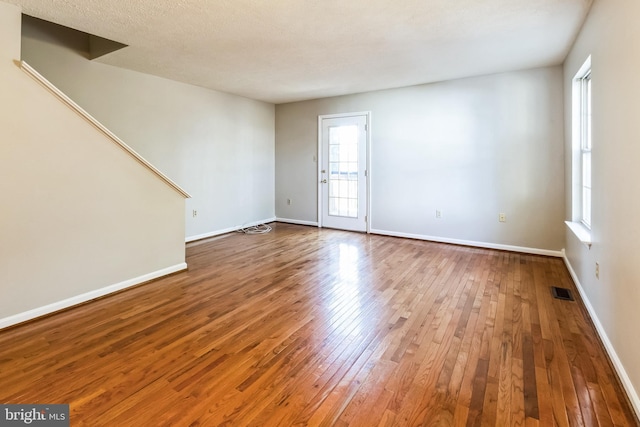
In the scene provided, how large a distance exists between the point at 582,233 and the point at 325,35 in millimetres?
2892

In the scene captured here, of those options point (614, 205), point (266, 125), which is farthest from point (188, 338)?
point (266, 125)

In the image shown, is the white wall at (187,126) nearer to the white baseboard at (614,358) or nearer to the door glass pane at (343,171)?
the door glass pane at (343,171)

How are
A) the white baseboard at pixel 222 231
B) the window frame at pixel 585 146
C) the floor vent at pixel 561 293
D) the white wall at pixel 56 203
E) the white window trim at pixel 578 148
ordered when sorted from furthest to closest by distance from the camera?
the white baseboard at pixel 222 231, the white window trim at pixel 578 148, the window frame at pixel 585 146, the floor vent at pixel 561 293, the white wall at pixel 56 203

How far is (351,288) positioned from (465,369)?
1.40 m

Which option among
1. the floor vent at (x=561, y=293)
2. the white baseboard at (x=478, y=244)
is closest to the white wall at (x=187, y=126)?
the white baseboard at (x=478, y=244)

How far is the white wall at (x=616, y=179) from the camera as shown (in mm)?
1643

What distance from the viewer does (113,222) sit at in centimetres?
299

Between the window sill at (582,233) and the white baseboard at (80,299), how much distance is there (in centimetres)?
380

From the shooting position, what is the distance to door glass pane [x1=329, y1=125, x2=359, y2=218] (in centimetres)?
584

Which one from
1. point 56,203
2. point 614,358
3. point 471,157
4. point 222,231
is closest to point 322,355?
point 614,358

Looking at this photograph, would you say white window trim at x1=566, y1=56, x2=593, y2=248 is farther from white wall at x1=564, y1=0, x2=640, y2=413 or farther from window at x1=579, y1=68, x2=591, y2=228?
white wall at x1=564, y1=0, x2=640, y2=413

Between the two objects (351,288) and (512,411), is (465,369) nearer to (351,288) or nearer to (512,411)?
(512,411)

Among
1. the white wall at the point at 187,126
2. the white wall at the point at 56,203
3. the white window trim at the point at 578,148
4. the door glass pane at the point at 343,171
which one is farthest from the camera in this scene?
the door glass pane at the point at 343,171

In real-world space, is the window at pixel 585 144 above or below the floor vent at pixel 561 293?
above
